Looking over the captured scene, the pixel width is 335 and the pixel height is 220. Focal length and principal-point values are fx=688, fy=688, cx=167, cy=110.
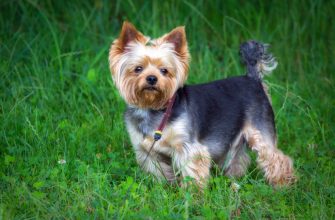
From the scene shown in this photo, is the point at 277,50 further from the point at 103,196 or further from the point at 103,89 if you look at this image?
the point at 103,196

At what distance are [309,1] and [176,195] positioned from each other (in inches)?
174

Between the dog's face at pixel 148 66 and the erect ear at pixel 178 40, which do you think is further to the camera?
the erect ear at pixel 178 40

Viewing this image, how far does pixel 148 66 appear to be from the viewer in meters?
5.24

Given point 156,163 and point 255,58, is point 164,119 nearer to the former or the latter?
point 156,163

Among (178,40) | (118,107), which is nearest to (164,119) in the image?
(178,40)

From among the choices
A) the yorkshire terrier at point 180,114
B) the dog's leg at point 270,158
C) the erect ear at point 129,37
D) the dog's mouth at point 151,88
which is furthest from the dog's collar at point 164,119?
the dog's leg at point 270,158

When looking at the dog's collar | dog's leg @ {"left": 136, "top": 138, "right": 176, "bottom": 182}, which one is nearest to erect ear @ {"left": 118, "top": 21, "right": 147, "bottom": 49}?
the dog's collar

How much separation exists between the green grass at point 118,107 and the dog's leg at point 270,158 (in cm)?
11

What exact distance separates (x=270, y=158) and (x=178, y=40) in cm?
130

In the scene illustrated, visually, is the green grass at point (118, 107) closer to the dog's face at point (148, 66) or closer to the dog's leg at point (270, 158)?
the dog's leg at point (270, 158)

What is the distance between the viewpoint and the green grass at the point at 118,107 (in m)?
4.94

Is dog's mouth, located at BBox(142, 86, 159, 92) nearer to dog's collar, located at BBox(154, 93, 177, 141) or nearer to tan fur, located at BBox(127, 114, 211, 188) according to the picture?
dog's collar, located at BBox(154, 93, 177, 141)

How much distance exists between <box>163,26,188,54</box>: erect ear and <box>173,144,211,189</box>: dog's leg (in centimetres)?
75

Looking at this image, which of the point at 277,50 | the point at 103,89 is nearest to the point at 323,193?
the point at 103,89
